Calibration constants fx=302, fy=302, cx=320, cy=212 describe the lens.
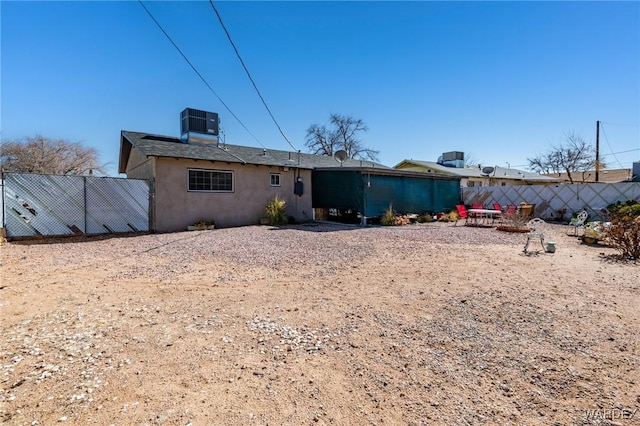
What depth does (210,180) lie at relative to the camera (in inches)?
470

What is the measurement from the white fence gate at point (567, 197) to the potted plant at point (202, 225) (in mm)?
16214

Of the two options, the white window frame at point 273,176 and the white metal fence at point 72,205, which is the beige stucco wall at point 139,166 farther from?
the white window frame at point 273,176

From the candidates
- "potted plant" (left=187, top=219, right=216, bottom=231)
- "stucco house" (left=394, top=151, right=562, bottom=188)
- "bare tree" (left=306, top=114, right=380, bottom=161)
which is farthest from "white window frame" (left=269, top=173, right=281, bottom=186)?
"bare tree" (left=306, top=114, right=380, bottom=161)

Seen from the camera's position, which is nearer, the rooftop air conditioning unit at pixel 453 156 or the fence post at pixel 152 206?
the fence post at pixel 152 206

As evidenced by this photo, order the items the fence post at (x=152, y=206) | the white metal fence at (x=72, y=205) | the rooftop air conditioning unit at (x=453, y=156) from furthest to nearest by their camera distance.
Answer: the rooftop air conditioning unit at (x=453, y=156)
the fence post at (x=152, y=206)
the white metal fence at (x=72, y=205)

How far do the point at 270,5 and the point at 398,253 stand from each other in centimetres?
729

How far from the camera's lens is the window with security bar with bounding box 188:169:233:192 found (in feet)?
37.9

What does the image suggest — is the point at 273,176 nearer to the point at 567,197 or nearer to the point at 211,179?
the point at 211,179

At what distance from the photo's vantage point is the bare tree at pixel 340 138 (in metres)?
33.0

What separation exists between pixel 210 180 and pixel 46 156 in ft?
75.0

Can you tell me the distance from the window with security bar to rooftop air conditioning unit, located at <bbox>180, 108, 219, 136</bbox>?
2864 mm

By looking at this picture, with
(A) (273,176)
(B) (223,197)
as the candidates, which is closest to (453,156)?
(A) (273,176)

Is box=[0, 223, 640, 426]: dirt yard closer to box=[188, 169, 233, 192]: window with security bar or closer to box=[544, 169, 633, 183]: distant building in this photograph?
box=[188, 169, 233, 192]: window with security bar

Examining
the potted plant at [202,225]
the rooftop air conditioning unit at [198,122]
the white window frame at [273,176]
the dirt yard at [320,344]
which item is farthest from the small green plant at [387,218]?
the rooftop air conditioning unit at [198,122]
